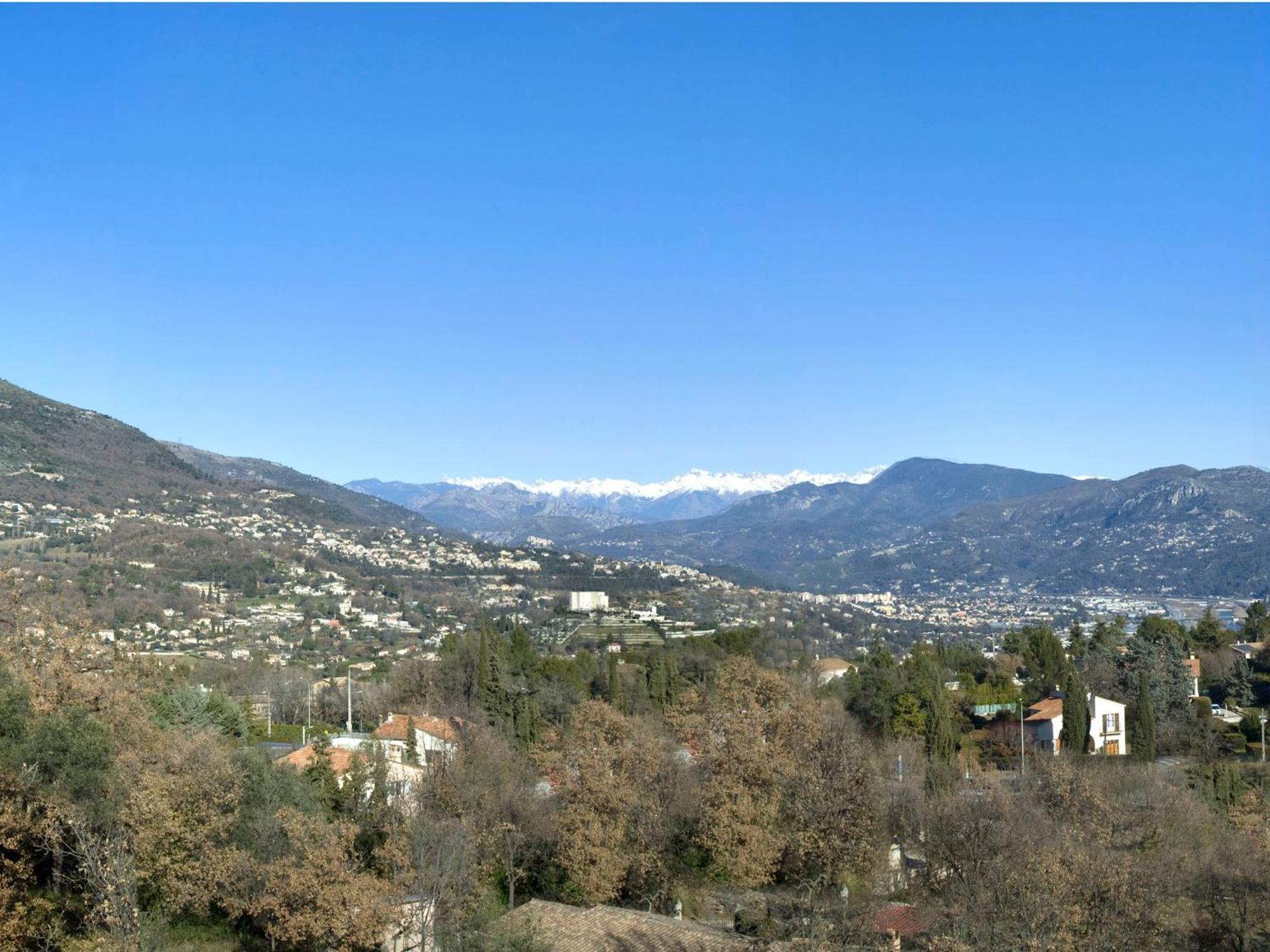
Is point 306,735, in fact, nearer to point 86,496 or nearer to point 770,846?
point 770,846

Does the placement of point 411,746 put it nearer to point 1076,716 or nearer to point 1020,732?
point 1076,716

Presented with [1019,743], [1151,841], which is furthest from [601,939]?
[1019,743]

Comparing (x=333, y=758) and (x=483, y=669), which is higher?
(x=483, y=669)

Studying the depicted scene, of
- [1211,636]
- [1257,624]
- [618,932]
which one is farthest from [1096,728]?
[618,932]

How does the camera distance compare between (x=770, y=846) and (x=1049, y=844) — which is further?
(x=770, y=846)

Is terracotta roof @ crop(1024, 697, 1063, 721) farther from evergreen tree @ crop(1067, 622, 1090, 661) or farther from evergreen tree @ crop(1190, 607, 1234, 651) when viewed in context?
evergreen tree @ crop(1190, 607, 1234, 651)

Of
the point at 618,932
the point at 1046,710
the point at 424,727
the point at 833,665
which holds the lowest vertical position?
the point at 833,665

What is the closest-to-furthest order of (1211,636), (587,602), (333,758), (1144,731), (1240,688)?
(333,758), (1144,731), (1240,688), (1211,636), (587,602)
